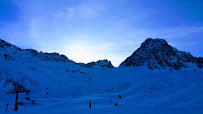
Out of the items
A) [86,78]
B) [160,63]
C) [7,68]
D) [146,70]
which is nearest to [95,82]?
[86,78]

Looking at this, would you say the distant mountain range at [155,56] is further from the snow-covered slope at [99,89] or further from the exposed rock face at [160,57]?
the snow-covered slope at [99,89]

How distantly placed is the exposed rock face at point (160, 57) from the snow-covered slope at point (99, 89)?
494cm

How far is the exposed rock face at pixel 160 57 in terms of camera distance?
10938 cm

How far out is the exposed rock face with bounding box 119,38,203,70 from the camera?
109m

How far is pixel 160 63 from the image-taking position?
111 metres

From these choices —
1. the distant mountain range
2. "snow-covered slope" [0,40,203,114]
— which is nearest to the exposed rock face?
the distant mountain range

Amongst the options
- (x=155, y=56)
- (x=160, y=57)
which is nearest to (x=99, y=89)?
(x=155, y=56)

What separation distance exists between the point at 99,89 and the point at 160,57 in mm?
56250

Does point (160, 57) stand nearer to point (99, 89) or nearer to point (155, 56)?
point (155, 56)

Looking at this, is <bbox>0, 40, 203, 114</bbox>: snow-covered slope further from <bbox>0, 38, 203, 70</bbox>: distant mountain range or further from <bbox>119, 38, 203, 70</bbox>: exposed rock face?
<bbox>119, 38, 203, 70</bbox>: exposed rock face

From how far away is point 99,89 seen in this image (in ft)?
282

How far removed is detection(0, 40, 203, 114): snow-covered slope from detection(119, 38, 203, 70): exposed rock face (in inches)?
194

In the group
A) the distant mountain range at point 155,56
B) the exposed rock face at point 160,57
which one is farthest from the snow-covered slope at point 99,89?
the exposed rock face at point 160,57

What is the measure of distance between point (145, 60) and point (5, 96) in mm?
94661
